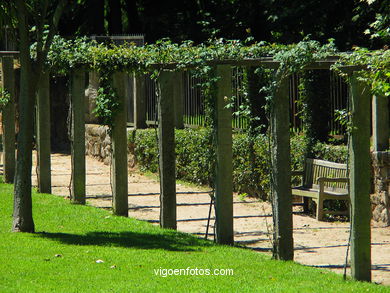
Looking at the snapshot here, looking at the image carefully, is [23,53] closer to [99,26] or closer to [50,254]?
[50,254]

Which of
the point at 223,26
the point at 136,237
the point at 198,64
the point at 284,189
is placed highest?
the point at 223,26

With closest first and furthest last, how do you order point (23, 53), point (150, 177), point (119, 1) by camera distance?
point (23, 53)
point (150, 177)
point (119, 1)

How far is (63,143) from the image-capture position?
22.5 metres

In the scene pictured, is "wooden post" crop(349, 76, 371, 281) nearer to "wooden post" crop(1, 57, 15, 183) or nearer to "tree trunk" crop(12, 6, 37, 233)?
"tree trunk" crop(12, 6, 37, 233)

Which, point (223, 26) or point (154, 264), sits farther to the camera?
point (223, 26)

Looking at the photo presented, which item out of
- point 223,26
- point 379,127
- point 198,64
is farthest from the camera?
point 223,26

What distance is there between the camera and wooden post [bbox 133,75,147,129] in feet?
61.6

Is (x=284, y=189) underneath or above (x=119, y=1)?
underneath

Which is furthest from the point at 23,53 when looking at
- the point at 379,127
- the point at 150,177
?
the point at 150,177

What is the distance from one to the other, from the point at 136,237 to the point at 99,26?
47.9 feet

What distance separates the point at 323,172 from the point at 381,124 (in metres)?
1.35

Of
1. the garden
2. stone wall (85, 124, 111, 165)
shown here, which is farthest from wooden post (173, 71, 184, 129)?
stone wall (85, 124, 111, 165)

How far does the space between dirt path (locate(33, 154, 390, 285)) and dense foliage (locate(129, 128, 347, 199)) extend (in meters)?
0.34

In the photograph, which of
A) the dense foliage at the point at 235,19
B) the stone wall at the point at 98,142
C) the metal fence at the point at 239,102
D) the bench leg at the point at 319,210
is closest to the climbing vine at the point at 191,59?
the metal fence at the point at 239,102
